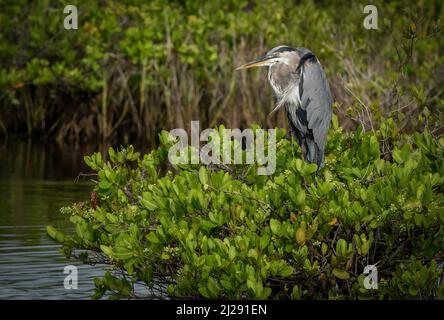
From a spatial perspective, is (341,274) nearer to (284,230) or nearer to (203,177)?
(284,230)

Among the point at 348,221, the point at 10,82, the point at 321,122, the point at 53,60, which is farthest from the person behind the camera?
the point at 53,60

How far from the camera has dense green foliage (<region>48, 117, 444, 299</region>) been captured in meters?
5.75

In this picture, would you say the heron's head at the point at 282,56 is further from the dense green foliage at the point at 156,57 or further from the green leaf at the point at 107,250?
the dense green foliage at the point at 156,57

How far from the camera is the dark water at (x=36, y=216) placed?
7.44 metres

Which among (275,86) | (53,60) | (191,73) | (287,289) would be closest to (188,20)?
(191,73)

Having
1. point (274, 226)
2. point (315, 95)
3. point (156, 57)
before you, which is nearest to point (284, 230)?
point (274, 226)

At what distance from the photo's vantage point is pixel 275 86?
7703 millimetres

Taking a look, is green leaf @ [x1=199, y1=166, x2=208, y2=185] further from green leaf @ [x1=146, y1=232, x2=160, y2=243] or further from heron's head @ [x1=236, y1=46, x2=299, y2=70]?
heron's head @ [x1=236, y1=46, x2=299, y2=70]

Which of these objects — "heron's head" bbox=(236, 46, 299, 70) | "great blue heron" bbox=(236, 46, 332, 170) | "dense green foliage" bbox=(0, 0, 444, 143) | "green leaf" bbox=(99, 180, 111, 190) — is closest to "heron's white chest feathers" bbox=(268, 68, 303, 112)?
"great blue heron" bbox=(236, 46, 332, 170)

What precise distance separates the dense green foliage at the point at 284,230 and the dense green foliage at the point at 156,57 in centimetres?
890

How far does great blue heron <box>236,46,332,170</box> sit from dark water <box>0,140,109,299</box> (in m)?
1.74

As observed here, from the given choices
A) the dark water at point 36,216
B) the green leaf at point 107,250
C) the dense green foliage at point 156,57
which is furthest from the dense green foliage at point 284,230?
the dense green foliage at point 156,57

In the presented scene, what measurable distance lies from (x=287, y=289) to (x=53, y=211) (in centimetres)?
480
